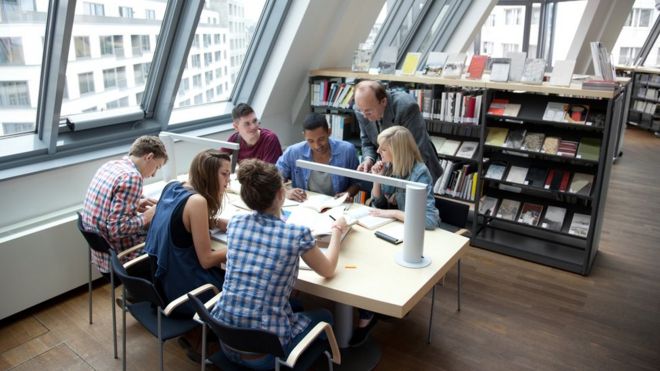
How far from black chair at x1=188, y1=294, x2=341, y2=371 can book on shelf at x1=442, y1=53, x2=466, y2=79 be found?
312cm

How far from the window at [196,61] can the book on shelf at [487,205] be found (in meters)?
2.94

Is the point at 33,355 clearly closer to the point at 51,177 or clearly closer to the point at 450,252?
the point at 51,177

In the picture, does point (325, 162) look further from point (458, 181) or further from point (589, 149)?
point (589, 149)

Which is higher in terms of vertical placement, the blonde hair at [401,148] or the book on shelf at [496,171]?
the blonde hair at [401,148]

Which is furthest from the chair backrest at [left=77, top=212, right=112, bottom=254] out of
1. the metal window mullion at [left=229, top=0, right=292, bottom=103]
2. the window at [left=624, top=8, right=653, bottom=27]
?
the window at [left=624, top=8, right=653, bottom=27]

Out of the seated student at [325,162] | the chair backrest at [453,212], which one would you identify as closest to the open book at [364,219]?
the seated student at [325,162]

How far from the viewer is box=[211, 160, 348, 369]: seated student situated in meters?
2.00

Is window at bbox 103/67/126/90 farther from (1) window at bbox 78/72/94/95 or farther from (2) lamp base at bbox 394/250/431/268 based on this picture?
(2) lamp base at bbox 394/250/431/268

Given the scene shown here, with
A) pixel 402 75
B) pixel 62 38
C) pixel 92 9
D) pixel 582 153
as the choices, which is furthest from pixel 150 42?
Result: pixel 582 153

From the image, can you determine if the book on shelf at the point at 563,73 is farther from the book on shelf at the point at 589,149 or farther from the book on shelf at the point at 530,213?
the book on shelf at the point at 530,213

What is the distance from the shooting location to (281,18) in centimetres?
496

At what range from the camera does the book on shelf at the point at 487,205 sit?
4516mm

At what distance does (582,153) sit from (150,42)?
3.66 m

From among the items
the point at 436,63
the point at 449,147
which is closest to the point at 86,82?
the point at 436,63
